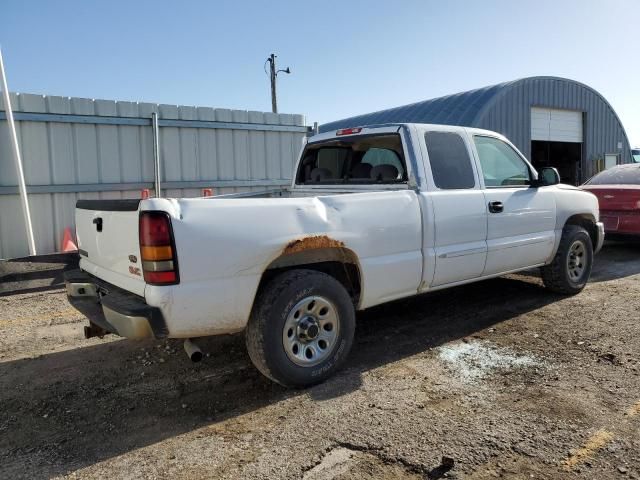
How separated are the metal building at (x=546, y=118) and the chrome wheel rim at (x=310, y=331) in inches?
490

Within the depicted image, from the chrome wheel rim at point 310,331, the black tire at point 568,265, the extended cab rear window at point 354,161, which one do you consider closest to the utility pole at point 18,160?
the extended cab rear window at point 354,161

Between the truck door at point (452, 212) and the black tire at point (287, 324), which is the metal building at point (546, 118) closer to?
the truck door at point (452, 212)

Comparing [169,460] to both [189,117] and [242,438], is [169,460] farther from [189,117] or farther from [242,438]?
[189,117]

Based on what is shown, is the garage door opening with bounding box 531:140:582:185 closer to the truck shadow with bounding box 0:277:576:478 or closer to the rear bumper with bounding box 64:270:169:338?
the truck shadow with bounding box 0:277:576:478

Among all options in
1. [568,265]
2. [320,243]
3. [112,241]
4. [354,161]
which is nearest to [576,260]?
[568,265]

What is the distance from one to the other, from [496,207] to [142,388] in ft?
11.7

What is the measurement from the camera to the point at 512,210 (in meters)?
5.29

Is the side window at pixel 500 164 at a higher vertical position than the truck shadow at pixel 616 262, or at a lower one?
higher

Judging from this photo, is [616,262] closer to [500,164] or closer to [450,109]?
[500,164]

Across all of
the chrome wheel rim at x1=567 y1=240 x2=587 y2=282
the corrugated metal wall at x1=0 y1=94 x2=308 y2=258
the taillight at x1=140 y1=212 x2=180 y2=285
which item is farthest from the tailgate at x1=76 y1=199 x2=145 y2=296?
the chrome wheel rim at x1=567 y1=240 x2=587 y2=282

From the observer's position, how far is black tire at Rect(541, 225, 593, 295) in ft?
19.8

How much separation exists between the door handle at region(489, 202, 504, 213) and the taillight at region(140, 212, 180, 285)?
3.18 m

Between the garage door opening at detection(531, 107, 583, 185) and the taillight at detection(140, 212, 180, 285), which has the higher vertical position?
the garage door opening at detection(531, 107, 583, 185)

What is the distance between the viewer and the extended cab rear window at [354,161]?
16.0 ft
